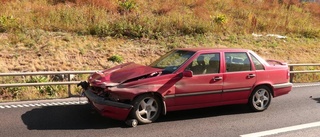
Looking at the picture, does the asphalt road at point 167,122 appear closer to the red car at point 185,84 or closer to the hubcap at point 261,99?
the hubcap at point 261,99

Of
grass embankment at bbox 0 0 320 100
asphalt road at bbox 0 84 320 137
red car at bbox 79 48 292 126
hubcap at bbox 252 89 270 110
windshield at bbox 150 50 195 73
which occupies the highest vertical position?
grass embankment at bbox 0 0 320 100

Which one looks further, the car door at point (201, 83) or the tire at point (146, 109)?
the car door at point (201, 83)

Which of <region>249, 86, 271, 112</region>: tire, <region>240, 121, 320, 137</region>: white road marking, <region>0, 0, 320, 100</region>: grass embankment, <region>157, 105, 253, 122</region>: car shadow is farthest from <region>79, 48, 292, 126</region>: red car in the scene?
<region>0, 0, 320, 100</region>: grass embankment

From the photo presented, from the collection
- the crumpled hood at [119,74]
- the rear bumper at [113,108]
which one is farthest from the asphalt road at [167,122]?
the crumpled hood at [119,74]

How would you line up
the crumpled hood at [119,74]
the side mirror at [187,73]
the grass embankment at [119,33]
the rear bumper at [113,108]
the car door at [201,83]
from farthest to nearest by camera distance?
the grass embankment at [119,33], the car door at [201,83], the side mirror at [187,73], the crumpled hood at [119,74], the rear bumper at [113,108]

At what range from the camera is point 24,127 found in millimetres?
5887

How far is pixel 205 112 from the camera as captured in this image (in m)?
7.14

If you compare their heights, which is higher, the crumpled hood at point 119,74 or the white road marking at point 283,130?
the crumpled hood at point 119,74

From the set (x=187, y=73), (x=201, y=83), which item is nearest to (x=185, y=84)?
(x=187, y=73)

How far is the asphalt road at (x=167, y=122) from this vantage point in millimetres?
5680

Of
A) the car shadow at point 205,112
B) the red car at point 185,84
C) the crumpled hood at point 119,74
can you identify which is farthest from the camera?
the car shadow at point 205,112

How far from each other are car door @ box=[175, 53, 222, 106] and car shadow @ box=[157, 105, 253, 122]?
38 cm

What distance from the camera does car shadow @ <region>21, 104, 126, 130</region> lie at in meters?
5.97

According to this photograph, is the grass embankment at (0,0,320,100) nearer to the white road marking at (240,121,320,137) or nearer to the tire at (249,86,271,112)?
the tire at (249,86,271,112)
